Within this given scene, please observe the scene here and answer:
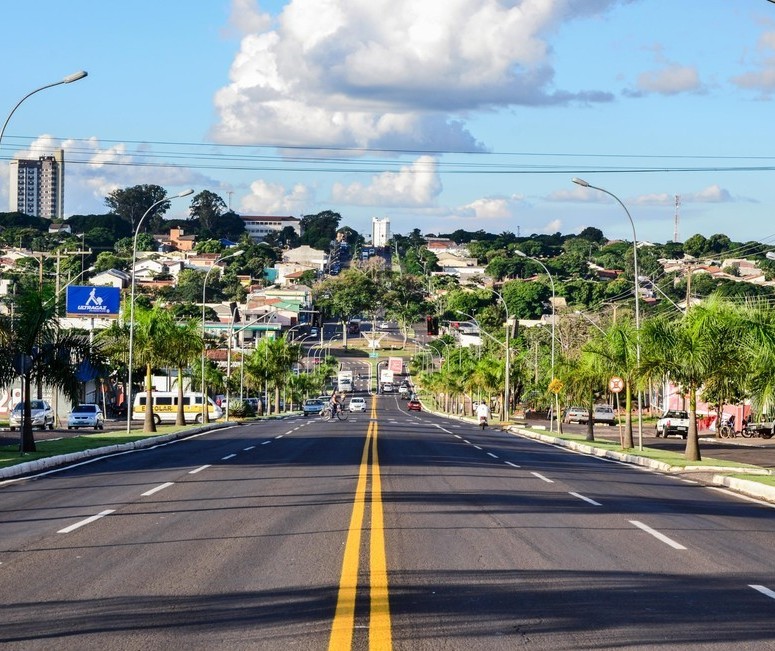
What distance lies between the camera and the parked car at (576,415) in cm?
8681

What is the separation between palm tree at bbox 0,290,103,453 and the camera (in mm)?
30594

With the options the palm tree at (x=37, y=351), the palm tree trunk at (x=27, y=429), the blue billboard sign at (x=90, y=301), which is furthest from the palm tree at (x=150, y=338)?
the blue billboard sign at (x=90, y=301)

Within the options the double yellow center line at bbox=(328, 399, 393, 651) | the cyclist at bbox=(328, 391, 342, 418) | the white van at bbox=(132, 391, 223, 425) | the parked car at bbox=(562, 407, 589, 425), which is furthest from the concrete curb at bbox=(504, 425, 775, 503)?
the parked car at bbox=(562, 407, 589, 425)

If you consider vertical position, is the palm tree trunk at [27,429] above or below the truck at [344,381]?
above

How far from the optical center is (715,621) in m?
9.53

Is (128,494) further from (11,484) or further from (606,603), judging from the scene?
(606,603)

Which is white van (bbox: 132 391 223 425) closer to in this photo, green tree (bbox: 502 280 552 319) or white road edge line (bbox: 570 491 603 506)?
white road edge line (bbox: 570 491 603 506)

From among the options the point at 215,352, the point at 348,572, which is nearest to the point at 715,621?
the point at 348,572

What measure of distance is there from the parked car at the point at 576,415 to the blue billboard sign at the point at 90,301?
3606 cm

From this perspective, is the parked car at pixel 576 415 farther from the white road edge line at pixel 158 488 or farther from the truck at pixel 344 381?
the white road edge line at pixel 158 488

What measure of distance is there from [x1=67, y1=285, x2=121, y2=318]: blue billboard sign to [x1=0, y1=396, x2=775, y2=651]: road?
5280 centimetres

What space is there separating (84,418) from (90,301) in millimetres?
18143

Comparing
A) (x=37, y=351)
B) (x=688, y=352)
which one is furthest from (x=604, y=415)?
(x=37, y=351)

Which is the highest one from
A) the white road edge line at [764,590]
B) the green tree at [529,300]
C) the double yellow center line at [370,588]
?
the green tree at [529,300]
